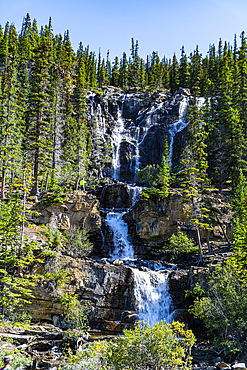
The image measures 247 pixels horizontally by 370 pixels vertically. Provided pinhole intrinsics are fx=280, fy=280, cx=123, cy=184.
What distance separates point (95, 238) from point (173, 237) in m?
9.77

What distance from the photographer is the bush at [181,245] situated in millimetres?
31438

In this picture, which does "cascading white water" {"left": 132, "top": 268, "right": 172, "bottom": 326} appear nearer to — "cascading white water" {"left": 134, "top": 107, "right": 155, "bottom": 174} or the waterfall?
the waterfall

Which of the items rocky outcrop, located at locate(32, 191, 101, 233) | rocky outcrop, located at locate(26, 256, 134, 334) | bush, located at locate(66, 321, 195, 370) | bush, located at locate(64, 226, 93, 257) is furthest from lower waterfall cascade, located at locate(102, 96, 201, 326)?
bush, located at locate(66, 321, 195, 370)

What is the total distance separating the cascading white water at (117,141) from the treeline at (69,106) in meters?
1.52

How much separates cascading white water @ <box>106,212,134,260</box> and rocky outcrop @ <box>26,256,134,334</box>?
26.9ft

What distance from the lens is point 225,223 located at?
33.7 meters

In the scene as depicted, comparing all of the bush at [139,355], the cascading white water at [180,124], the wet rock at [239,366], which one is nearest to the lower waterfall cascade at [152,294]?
the wet rock at [239,366]

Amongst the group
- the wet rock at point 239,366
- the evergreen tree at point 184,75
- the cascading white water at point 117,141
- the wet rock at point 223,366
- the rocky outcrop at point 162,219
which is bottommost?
the wet rock at point 223,366

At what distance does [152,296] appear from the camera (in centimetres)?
2558

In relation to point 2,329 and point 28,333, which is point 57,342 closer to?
point 28,333

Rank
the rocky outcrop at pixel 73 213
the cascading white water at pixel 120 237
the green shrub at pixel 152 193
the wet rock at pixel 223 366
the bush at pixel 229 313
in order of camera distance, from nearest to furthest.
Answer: the wet rock at pixel 223 366
the bush at pixel 229 313
the rocky outcrop at pixel 73 213
the cascading white water at pixel 120 237
the green shrub at pixel 152 193

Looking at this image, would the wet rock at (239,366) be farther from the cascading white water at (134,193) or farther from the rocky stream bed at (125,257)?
the cascading white water at (134,193)

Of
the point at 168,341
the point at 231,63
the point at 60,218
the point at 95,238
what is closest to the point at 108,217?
the point at 95,238

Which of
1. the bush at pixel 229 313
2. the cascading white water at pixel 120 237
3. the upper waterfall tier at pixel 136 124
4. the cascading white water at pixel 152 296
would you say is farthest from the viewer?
the upper waterfall tier at pixel 136 124
